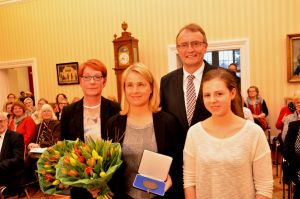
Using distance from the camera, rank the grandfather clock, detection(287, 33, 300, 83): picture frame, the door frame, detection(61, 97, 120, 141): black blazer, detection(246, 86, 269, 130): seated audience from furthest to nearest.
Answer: the door frame, the grandfather clock, detection(246, 86, 269, 130): seated audience, detection(287, 33, 300, 83): picture frame, detection(61, 97, 120, 141): black blazer

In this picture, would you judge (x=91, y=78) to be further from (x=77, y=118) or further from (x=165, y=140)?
(x=165, y=140)

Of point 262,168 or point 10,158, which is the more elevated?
point 262,168

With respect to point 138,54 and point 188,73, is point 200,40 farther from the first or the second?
point 138,54

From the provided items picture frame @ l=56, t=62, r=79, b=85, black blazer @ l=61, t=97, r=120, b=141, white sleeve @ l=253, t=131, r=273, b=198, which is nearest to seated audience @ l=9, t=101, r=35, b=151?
picture frame @ l=56, t=62, r=79, b=85

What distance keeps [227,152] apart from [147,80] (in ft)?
2.04

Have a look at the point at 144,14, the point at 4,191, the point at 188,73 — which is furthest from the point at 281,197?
the point at 144,14

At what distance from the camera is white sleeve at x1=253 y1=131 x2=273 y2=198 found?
61.6 inches

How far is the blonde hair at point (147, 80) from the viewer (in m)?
1.83

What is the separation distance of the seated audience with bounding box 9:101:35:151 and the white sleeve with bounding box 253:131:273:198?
392 centimetres

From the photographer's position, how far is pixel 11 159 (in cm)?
356

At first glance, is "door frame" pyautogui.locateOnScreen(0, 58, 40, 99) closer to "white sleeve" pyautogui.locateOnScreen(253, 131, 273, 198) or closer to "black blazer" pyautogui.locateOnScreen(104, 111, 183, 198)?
"black blazer" pyautogui.locateOnScreen(104, 111, 183, 198)

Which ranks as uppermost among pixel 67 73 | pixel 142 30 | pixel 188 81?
pixel 142 30

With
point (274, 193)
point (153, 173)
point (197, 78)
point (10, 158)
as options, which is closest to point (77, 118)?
point (153, 173)

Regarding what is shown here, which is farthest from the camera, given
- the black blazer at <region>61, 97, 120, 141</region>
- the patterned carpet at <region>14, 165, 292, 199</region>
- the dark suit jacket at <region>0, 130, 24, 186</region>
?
the patterned carpet at <region>14, 165, 292, 199</region>
